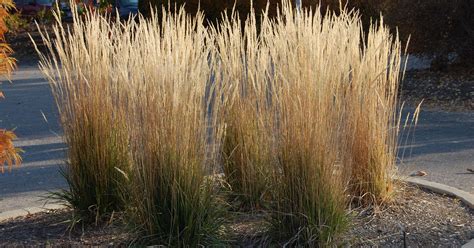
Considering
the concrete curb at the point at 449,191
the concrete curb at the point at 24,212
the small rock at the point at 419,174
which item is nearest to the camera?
the concrete curb at the point at 24,212

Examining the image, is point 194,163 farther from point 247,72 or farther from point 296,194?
point 247,72

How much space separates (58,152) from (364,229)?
520 cm

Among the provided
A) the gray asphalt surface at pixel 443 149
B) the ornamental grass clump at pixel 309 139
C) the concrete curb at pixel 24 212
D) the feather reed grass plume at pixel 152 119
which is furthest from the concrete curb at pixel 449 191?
the concrete curb at pixel 24 212

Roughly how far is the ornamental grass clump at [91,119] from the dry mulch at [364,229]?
216mm

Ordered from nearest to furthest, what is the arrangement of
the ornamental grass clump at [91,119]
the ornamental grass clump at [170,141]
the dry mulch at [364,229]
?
the ornamental grass clump at [170,141], the dry mulch at [364,229], the ornamental grass clump at [91,119]

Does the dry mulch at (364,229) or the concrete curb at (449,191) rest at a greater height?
the dry mulch at (364,229)

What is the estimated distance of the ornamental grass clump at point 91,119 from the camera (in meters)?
5.18

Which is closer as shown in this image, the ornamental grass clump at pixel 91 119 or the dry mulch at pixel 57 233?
the dry mulch at pixel 57 233

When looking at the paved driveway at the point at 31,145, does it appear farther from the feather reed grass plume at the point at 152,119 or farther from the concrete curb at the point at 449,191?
the concrete curb at the point at 449,191

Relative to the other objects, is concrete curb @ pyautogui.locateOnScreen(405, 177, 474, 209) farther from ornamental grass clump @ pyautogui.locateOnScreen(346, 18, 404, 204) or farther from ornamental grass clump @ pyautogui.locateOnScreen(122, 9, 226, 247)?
ornamental grass clump @ pyautogui.locateOnScreen(122, 9, 226, 247)

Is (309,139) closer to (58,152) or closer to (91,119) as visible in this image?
(91,119)

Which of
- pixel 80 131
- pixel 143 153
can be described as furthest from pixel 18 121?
pixel 143 153

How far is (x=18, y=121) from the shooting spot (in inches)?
483

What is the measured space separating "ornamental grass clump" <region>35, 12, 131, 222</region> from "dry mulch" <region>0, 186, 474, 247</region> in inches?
8.5
